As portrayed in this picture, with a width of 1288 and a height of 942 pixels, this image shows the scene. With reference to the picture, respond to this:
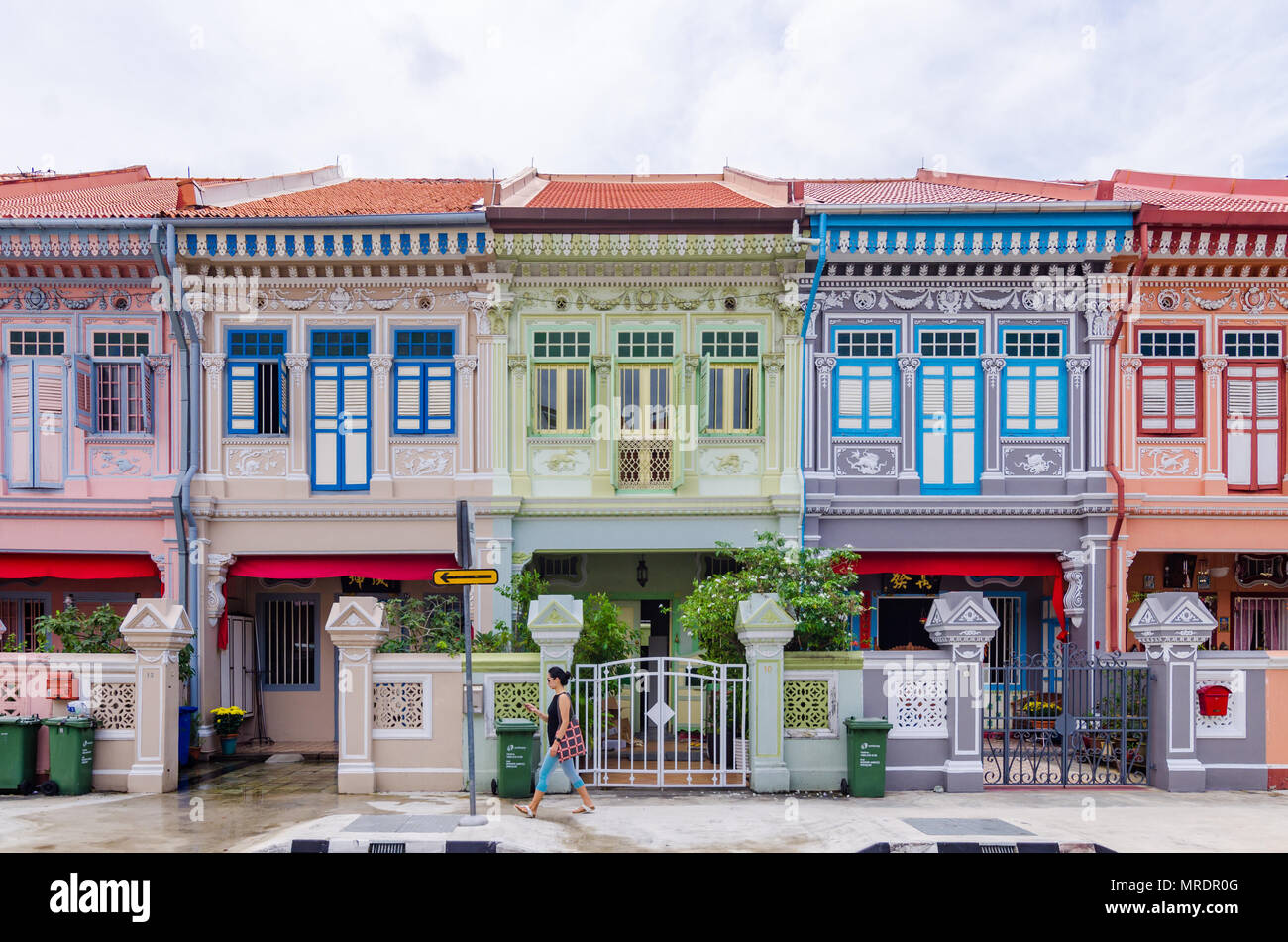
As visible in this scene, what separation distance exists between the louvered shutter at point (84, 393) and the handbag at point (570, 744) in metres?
9.05

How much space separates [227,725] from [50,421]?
5118 millimetres

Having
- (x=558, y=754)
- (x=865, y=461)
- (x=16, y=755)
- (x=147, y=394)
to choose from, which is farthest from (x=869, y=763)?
(x=147, y=394)

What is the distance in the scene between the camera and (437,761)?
1088cm

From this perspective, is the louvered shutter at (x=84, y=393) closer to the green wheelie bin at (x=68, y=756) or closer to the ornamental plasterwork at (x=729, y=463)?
the green wheelie bin at (x=68, y=756)

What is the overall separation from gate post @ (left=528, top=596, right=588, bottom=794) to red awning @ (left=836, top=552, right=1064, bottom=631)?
18.3ft

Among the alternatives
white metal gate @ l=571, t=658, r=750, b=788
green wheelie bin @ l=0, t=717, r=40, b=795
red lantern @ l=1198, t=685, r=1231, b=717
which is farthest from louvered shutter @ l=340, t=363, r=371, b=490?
red lantern @ l=1198, t=685, r=1231, b=717

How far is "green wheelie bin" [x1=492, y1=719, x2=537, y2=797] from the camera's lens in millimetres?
10484

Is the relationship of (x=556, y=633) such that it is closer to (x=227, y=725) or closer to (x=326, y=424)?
(x=326, y=424)

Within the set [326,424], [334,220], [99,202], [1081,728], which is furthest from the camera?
[99,202]

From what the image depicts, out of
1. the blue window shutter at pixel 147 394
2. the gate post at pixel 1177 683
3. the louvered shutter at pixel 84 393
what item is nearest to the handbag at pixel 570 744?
the gate post at pixel 1177 683

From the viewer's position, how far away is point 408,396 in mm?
14750

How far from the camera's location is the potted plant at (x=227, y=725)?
14.2 meters

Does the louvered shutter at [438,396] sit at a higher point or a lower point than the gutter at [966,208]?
lower

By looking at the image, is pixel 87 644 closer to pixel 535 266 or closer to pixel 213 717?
pixel 213 717
